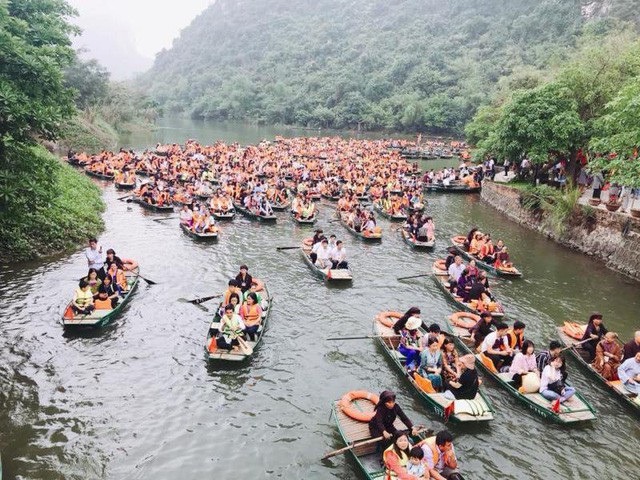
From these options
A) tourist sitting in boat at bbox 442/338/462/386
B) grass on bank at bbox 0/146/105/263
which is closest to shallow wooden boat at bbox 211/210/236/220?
grass on bank at bbox 0/146/105/263

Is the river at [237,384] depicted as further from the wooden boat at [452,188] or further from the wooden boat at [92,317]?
the wooden boat at [452,188]

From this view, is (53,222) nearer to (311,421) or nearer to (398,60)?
(311,421)

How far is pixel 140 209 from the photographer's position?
24.3 meters

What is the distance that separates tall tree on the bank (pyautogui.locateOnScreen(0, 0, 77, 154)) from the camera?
31.9 feet

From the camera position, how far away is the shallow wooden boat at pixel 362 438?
7418 mm

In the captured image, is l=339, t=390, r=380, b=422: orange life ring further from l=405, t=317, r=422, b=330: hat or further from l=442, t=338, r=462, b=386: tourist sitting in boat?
l=405, t=317, r=422, b=330: hat

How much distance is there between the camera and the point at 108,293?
12695mm

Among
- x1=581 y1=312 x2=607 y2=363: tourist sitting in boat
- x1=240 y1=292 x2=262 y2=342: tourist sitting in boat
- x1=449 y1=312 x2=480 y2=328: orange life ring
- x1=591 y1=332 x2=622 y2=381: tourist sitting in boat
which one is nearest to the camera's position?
x1=591 y1=332 x2=622 y2=381: tourist sitting in boat

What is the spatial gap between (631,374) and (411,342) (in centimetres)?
467

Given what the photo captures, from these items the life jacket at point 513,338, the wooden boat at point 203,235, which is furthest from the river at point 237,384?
the wooden boat at point 203,235

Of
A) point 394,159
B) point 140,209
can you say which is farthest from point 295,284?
point 394,159

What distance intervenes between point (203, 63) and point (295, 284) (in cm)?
16267

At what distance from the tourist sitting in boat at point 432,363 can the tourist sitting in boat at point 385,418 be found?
2.06 m

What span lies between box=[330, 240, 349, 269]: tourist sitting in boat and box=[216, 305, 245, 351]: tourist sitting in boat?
5.90 m
